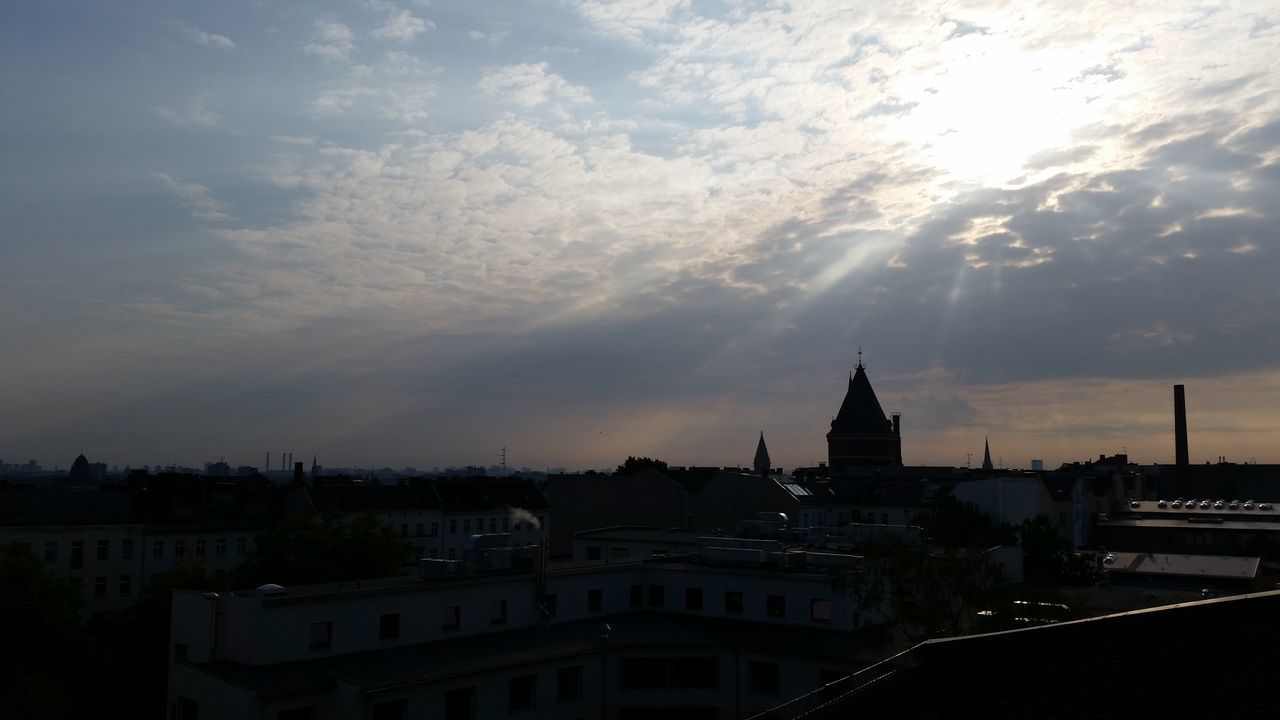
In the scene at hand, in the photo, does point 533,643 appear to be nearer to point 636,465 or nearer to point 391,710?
point 391,710

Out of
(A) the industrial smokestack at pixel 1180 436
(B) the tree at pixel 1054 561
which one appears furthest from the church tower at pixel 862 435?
(B) the tree at pixel 1054 561

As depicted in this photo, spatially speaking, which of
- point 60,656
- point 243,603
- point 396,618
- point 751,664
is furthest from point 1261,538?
point 60,656

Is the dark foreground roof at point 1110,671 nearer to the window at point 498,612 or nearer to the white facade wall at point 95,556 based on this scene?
the window at point 498,612

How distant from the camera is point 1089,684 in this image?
12.3m

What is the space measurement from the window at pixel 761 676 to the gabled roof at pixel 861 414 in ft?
377

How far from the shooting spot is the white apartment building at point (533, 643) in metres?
28.6

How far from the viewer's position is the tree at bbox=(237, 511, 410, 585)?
51188mm

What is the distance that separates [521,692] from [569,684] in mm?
2219

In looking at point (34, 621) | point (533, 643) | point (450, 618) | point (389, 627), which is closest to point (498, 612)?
point (450, 618)

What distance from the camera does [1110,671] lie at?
12328 millimetres

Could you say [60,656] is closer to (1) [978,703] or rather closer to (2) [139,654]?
(2) [139,654]

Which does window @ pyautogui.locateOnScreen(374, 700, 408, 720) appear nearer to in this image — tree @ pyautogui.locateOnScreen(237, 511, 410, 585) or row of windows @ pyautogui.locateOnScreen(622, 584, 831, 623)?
row of windows @ pyautogui.locateOnScreen(622, 584, 831, 623)

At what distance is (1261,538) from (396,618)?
3485 inches

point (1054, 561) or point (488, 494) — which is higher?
point (488, 494)
